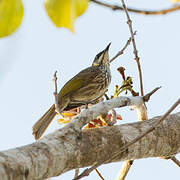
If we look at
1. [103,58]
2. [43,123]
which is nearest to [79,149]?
[43,123]

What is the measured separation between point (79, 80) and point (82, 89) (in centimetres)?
19

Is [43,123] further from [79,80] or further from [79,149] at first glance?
[79,149]

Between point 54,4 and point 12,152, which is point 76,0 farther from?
point 12,152

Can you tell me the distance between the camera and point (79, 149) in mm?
1772

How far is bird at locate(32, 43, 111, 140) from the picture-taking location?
3.58m

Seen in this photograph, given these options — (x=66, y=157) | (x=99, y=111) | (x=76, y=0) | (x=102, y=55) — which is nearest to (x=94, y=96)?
(x=102, y=55)

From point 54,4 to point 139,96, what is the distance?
1739 mm

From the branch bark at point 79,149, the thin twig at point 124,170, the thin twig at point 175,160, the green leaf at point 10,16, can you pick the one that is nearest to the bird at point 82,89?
the thin twig at point 124,170

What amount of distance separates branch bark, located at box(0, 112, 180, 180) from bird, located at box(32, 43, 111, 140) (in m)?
1.35

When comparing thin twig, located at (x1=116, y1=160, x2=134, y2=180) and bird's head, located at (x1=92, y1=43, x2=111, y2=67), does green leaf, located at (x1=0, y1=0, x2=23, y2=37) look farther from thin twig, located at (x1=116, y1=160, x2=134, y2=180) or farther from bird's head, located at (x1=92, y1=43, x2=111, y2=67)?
bird's head, located at (x1=92, y1=43, x2=111, y2=67)

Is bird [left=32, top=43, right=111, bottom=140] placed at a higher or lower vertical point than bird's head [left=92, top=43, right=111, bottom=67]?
lower

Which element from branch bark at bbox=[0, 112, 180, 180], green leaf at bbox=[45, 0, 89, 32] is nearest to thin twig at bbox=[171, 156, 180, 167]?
branch bark at bbox=[0, 112, 180, 180]

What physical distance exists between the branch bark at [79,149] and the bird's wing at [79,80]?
186cm

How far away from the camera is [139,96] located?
2.54 meters
